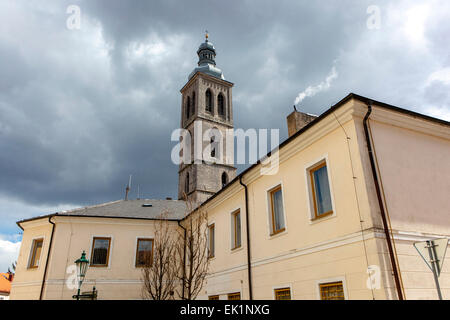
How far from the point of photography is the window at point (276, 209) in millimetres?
10867

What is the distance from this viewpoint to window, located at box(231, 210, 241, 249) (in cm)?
1345

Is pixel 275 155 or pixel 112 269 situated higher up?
pixel 275 155

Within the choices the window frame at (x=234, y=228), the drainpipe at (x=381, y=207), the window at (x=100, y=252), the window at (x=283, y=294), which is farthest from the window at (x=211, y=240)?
the drainpipe at (x=381, y=207)

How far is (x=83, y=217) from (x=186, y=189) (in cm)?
2679

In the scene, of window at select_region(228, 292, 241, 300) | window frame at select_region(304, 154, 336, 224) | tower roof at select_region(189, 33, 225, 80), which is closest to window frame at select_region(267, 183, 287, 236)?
window frame at select_region(304, 154, 336, 224)

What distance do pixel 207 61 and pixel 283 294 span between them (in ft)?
176

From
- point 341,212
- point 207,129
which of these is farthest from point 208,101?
point 341,212

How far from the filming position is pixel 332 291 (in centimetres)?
817

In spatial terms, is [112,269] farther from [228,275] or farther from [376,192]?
[376,192]

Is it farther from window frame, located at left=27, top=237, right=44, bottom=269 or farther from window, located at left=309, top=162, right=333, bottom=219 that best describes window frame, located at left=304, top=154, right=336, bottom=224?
window frame, located at left=27, top=237, right=44, bottom=269

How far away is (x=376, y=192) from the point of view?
7727 millimetres

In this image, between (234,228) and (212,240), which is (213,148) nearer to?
(212,240)

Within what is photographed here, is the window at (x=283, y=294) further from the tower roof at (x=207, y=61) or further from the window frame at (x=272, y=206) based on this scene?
the tower roof at (x=207, y=61)
